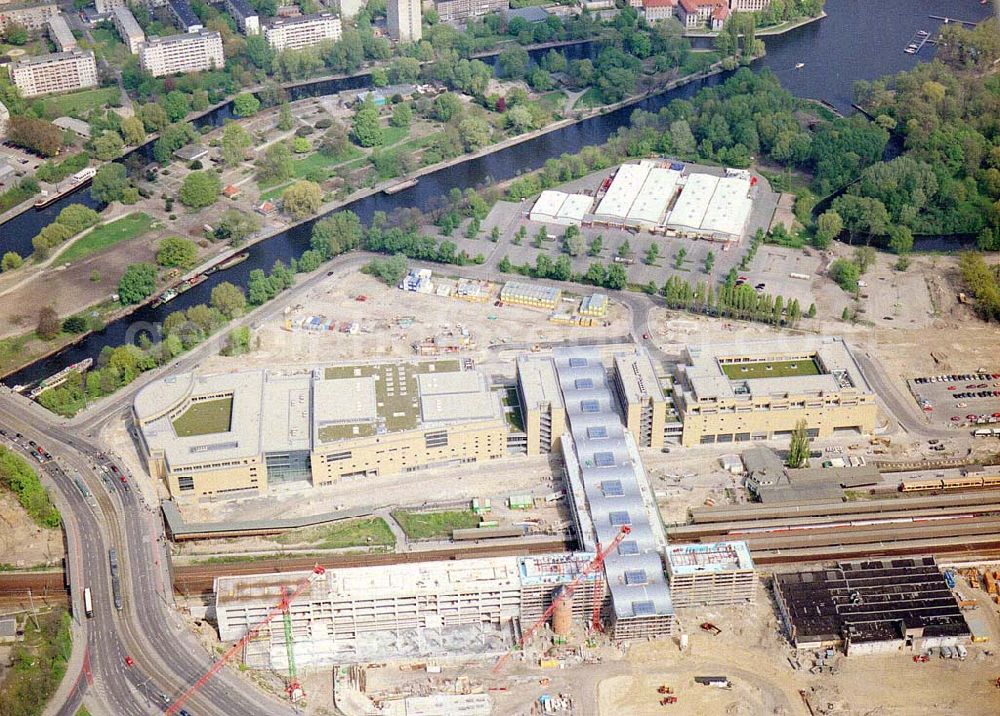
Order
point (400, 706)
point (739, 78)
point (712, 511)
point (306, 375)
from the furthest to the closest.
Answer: point (739, 78)
point (306, 375)
point (712, 511)
point (400, 706)

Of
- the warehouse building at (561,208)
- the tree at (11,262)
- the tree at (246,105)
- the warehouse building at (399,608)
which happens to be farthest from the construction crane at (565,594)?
the tree at (246,105)

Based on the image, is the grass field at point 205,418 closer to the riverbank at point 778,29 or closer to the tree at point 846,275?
the tree at point 846,275

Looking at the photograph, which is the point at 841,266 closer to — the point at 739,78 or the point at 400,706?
the point at 739,78

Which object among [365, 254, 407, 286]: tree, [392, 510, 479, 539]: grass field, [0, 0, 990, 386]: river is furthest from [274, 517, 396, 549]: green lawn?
[365, 254, 407, 286]: tree

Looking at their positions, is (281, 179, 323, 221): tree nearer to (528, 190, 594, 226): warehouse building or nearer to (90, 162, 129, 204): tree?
(90, 162, 129, 204): tree

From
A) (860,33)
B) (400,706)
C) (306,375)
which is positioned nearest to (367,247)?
(306,375)
